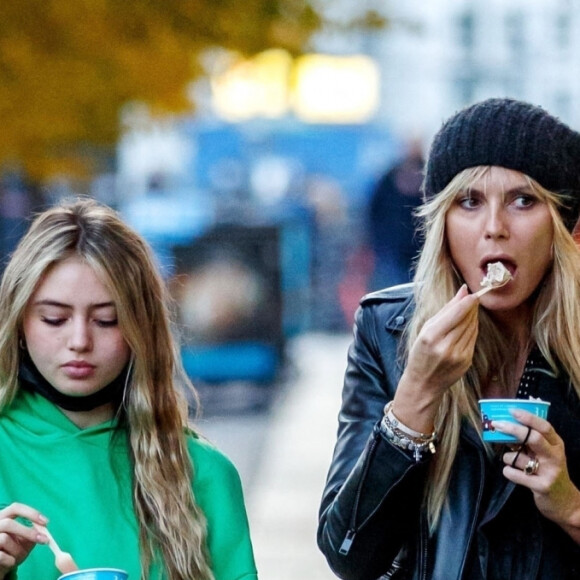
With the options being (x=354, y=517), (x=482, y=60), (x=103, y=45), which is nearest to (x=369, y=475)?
(x=354, y=517)

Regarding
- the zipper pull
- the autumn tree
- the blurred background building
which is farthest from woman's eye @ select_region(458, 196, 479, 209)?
the autumn tree

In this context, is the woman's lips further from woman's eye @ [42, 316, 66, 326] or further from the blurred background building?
the blurred background building

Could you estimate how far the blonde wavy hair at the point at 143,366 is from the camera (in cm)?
374

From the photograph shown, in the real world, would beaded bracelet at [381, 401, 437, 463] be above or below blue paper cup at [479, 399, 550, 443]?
below

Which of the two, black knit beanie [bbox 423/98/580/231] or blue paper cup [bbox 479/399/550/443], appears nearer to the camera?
blue paper cup [bbox 479/399/550/443]

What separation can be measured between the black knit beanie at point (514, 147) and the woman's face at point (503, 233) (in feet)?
0.13

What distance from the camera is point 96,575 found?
327 cm

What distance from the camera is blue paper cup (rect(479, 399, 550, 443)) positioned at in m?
3.39

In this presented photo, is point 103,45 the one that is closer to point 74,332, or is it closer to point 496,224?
point 74,332

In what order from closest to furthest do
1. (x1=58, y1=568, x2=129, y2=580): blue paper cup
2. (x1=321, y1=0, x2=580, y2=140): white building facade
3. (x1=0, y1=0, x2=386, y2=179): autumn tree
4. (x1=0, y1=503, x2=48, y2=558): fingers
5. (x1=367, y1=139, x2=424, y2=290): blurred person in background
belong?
(x1=58, y1=568, x2=129, y2=580): blue paper cup → (x1=0, y1=503, x2=48, y2=558): fingers → (x1=367, y1=139, x2=424, y2=290): blurred person in background → (x1=0, y1=0, x2=386, y2=179): autumn tree → (x1=321, y1=0, x2=580, y2=140): white building facade

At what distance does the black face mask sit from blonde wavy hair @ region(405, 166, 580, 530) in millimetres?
621

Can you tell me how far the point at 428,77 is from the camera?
8144 centimetres

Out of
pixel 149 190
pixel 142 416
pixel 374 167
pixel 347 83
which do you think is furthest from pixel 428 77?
pixel 142 416

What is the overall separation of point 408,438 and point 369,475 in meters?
0.11
